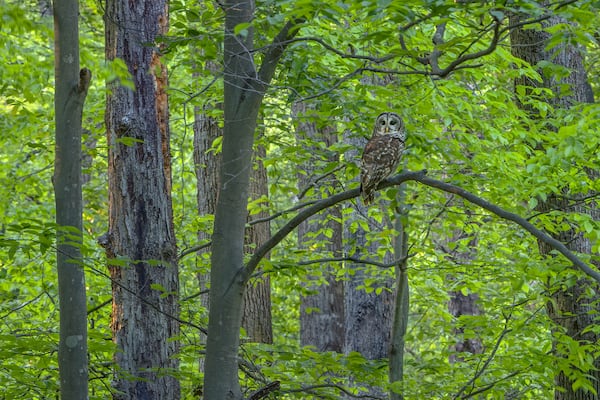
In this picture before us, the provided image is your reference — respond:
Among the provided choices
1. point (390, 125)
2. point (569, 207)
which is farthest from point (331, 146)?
point (569, 207)

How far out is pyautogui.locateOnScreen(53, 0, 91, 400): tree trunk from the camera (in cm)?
379

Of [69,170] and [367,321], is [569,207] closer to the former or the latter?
[367,321]

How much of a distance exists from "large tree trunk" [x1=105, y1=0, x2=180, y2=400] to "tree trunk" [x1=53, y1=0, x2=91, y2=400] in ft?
4.58

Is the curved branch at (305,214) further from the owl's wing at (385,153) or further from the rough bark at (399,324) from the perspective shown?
the rough bark at (399,324)

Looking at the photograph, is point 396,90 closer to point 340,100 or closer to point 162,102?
point 340,100

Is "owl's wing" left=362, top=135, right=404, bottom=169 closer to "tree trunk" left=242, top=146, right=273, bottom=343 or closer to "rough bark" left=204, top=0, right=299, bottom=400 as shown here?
"rough bark" left=204, top=0, right=299, bottom=400

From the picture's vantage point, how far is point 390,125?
559 centimetres

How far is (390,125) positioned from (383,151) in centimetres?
22

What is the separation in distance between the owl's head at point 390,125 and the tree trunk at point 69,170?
2415mm

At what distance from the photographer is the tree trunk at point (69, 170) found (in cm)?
379

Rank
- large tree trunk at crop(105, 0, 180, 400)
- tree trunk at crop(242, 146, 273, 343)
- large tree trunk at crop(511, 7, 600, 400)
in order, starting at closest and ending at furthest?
large tree trunk at crop(105, 0, 180, 400) → large tree trunk at crop(511, 7, 600, 400) → tree trunk at crop(242, 146, 273, 343)

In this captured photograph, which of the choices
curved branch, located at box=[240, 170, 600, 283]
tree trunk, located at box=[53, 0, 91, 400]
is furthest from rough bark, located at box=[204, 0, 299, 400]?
tree trunk, located at box=[53, 0, 91, 400]

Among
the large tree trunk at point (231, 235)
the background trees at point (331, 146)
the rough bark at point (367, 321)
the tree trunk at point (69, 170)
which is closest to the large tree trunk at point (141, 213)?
the background trees at point (331, 146)

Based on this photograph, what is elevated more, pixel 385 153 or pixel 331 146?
pixel 331 146
